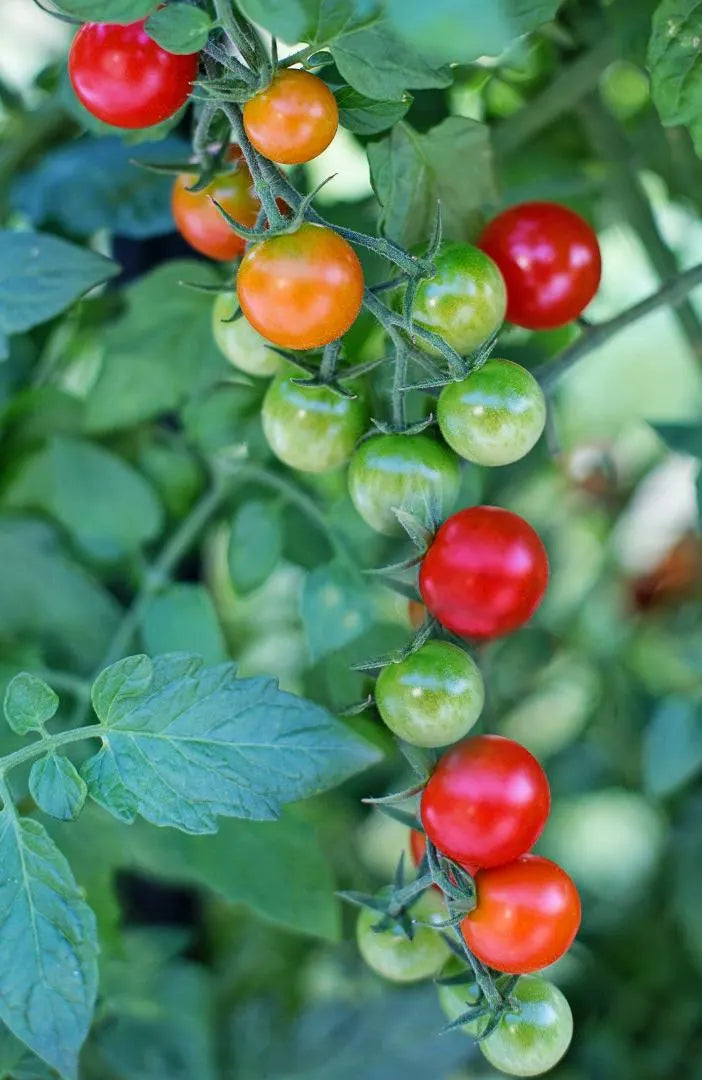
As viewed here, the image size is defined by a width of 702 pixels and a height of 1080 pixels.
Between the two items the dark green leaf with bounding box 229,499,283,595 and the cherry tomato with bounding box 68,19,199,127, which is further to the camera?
the dark green leaf with bounding box 229,499,283,595

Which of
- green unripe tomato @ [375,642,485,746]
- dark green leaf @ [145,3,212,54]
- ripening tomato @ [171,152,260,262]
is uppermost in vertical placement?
dark green leaf @ [145,3,212,54]

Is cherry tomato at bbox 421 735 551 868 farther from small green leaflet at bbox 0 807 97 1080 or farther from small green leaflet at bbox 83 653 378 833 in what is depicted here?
small green leaflet at bbox 0 807 97 1080

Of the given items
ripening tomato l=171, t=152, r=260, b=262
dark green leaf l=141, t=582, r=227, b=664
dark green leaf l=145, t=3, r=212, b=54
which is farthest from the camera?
dark green leaf l=141, t=582, r=227, b=664

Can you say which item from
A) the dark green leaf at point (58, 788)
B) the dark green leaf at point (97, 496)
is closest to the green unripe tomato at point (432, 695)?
the dark green leaf at point (58, 788)

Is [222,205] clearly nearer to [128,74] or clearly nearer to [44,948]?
[128,74]

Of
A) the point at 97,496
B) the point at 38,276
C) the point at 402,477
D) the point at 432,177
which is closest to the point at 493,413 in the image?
the point at 402,477

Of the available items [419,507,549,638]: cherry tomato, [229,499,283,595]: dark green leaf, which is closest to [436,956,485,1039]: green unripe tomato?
[419,507,549,638]: cherry tomato

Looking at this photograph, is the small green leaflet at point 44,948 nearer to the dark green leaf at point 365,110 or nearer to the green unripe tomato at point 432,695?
the green unripe tomato at point 432,695

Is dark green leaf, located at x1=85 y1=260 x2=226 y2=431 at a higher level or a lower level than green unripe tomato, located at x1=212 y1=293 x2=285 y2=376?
lower

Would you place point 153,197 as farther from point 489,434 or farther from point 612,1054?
point 612,1054
